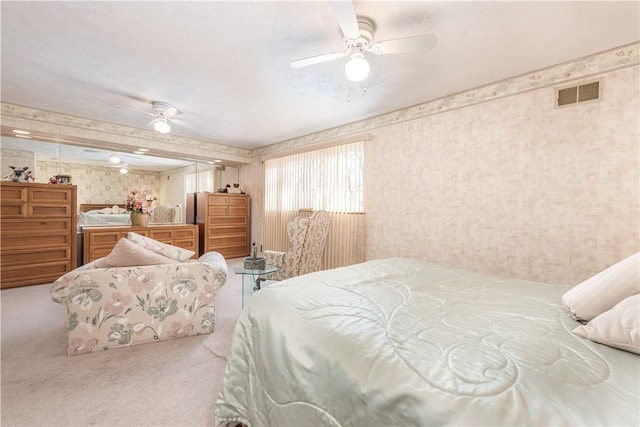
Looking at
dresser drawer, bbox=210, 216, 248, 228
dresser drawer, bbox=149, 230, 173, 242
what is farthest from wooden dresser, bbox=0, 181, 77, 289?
dresser drawer, bbox=210, 216, 248, 228

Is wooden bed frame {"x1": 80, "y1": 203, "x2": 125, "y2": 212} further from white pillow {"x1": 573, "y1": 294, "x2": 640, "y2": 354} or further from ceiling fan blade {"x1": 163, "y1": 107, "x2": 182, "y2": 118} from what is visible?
white pillow {"x1": 573, "y1": 294, "x2": 640, "y2": 354}

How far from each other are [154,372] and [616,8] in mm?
3859

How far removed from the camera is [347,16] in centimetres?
154

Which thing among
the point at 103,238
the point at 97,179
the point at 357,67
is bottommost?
the point at 103,238

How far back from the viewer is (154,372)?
6.16 ft

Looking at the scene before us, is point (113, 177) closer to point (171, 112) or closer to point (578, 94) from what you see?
point (171, 112)

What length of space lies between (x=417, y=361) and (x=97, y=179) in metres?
5.71

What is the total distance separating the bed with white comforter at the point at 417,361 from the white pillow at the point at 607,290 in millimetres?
73

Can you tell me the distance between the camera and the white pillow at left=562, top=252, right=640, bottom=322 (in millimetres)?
996

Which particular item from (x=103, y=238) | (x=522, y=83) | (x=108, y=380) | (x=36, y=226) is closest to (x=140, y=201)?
(x=103, y=238)

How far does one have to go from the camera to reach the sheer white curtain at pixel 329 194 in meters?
3.96

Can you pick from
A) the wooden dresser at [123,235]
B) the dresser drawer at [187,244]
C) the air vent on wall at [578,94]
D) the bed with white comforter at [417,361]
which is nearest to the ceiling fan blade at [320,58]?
the bed with white comforter at [417,361]

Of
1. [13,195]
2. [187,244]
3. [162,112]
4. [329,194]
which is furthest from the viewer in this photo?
[187,244]

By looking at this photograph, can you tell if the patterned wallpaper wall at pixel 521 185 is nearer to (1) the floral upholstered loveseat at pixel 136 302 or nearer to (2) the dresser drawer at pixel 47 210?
(1) the floral upholstered loveseat at pixel 136 302
